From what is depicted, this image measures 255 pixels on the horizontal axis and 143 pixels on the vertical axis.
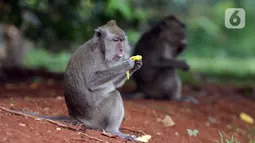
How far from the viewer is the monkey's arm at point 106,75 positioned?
5172 millimetres

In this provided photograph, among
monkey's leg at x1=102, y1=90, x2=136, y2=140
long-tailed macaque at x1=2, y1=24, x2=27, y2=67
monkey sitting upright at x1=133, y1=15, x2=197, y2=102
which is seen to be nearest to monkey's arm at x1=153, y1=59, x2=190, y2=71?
monkey sitting upright at x1=133, y1=15, x2=197, y2=102

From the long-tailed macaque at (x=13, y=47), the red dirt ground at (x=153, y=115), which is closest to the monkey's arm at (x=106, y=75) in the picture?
the red dirt ground at (x=153, y=115)

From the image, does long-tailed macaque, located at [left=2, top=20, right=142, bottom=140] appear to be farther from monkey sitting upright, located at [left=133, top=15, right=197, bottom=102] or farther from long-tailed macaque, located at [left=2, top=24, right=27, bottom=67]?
long-tailed macaque, located at [left=2, top=24, right=27, bottom=67]

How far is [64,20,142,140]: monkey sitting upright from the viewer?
5195mm

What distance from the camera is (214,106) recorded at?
8680 mm

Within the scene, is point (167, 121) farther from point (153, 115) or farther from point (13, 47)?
point (13, 47)

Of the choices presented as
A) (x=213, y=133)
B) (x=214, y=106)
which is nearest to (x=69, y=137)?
(x=213, y=133)

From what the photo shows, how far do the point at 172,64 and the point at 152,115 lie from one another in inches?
87.7

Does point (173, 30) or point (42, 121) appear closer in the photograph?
point (42, 121)

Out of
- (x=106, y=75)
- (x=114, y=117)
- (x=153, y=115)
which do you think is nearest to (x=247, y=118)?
(x=153, y=115)

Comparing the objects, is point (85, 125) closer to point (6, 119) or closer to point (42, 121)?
point (42, 121)

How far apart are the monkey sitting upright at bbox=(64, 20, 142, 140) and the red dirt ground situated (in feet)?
0.82

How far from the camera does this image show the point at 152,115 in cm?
664

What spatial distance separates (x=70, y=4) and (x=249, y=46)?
1474 centimetres
